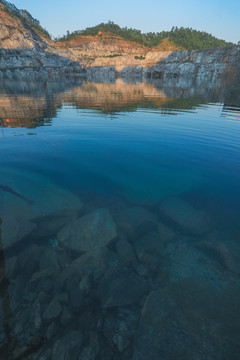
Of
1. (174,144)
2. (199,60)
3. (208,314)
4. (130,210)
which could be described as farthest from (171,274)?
(199,60)

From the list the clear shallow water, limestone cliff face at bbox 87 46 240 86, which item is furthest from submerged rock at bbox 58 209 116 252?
limestone cliff face at bbox 87 46 240 86

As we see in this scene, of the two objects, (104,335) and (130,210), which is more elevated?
(130,210)

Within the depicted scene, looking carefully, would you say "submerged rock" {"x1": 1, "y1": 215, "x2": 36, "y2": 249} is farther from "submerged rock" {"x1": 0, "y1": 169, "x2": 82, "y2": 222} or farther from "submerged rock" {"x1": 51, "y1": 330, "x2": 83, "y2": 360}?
"submerged rock" {"x1": 51, "y1": 330, "x2": 83, "y2": 360}

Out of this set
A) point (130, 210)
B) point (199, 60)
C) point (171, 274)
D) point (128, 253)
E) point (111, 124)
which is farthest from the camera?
point (199, 60)

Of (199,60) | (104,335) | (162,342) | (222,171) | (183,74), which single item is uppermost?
(199,60)

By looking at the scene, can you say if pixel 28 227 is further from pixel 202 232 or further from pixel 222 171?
pixel 222 171

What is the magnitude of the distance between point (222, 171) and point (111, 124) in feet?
33.8

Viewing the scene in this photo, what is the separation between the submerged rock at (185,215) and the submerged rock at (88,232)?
2113 millimetres

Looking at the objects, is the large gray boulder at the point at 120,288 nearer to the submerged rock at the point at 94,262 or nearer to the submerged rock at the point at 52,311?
the submerged rock at the point at 94,262

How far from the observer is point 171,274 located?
4.14 meters

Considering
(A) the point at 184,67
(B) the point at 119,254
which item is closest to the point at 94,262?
(B) the point at 119,254

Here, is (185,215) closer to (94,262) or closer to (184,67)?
(94,262)

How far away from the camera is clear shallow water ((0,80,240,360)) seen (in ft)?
9.98

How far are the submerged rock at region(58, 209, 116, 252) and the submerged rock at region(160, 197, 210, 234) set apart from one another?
6.93 feet
